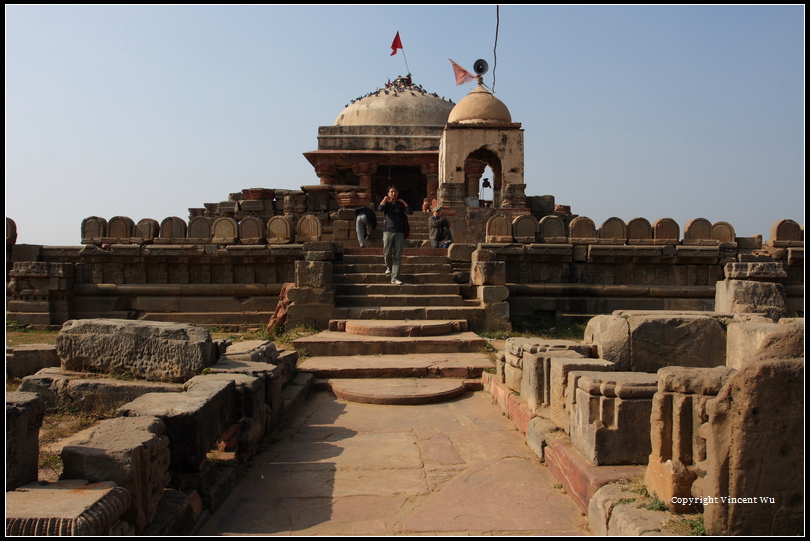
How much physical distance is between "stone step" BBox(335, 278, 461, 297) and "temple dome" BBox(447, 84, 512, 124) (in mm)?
6866

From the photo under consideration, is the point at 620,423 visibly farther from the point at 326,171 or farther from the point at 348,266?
the point at 326,171

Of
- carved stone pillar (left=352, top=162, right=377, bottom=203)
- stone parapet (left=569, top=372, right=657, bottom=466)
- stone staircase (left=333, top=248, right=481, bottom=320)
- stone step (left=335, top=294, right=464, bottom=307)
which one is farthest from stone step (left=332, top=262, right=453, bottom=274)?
carved stone pillar (left=352, top=162, right=377, bottom=203)

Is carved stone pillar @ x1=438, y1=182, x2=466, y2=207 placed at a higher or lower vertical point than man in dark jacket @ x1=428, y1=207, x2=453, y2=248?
higher

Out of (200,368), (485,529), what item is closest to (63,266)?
(200,368)

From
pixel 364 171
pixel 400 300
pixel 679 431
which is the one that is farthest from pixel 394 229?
pixel 364 171

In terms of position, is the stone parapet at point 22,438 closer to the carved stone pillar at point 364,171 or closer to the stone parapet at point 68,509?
the stone parapet at point 68,509

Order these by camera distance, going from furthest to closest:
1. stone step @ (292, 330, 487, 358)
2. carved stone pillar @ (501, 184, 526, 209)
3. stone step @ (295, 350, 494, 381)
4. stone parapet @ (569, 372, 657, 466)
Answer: carved stone pillar @ (501, 184, 526, 209) < stone step @ (292, 330, 487, 358) < stone step @ (295, 350, 494, 381) < stone parapet @ (569, 372, 657, 466)

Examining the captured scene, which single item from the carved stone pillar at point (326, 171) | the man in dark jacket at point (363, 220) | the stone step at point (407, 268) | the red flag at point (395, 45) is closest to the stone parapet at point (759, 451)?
Answer: the stone step at point (407, 268)

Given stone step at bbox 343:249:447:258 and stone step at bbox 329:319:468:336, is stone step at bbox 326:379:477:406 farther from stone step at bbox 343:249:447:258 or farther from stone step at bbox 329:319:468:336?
stone step at bbox 343:249:447:258

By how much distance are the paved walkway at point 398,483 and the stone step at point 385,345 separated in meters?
2.13

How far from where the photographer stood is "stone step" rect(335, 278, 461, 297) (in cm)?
902

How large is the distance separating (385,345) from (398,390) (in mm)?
1586

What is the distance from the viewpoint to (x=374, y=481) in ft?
11.4

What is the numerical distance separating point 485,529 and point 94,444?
5.78 ft
